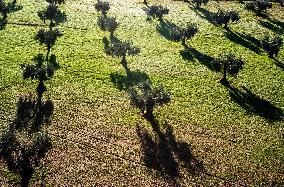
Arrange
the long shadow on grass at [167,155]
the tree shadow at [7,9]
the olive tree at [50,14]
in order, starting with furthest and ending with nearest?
the tree shadow at [7,9] < the olive tree at [50,14] < the long shadow on grass at [167,155]

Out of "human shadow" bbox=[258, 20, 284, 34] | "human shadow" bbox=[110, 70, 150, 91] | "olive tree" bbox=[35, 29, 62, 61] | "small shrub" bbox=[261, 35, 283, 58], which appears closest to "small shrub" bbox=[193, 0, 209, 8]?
"human shadow" bbox=[258, 20, 284, 34]

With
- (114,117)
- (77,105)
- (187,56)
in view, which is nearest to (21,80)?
(77,105)

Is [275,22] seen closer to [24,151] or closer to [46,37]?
[46,37]

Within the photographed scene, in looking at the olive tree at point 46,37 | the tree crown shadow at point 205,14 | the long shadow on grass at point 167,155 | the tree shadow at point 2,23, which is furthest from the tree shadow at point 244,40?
the tree shadow at point 2,23

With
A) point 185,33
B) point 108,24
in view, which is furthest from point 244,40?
point 108,24

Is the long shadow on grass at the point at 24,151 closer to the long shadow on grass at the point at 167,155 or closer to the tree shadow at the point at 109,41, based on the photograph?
the long shadow on grass at the point at 167,155

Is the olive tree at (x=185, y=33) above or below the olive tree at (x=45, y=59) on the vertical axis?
above

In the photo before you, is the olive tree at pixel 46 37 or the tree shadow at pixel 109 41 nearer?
the olive tree at pixel 46 37
